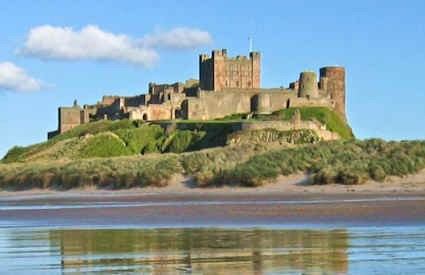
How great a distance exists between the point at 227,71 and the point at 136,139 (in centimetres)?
1885

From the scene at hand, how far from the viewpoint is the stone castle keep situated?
60719mm

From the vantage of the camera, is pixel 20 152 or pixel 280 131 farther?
pixel 20 152

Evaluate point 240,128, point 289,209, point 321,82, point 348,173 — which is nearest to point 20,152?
point 240,128

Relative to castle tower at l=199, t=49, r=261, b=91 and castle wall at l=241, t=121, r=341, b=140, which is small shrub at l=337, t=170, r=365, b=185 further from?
castle tower at l=199, t=49, r=261, b=91

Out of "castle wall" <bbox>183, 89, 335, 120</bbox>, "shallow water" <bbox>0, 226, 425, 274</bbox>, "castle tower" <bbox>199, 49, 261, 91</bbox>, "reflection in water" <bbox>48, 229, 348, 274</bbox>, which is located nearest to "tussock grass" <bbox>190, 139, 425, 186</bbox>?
"shallow water" <bbox>0, 226, 425, 274</bbox>

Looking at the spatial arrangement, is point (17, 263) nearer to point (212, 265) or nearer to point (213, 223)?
point (212, 265)

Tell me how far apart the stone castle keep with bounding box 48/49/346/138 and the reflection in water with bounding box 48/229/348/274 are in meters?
44.2

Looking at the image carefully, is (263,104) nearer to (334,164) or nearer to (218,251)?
→ (334,164)

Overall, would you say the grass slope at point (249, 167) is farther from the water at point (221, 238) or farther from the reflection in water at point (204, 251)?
the reflection in water at point (204, 251)

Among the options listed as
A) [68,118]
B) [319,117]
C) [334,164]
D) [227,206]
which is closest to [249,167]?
[334,164]

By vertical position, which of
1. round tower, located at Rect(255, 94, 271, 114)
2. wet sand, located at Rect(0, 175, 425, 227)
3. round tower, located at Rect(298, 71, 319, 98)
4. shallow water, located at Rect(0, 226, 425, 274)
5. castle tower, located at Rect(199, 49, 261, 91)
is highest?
castle tower, located at Rect(199, 49, 261, 91)

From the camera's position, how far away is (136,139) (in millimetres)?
53250

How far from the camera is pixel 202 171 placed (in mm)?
30703

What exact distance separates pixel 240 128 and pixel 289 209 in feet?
97.7
